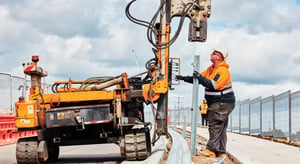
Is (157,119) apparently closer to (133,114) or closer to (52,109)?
(133,114)

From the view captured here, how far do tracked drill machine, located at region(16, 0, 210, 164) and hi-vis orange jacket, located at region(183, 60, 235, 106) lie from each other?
0.78 meters

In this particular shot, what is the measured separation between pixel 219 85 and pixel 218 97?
235mm

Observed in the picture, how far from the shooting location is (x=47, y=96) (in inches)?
372

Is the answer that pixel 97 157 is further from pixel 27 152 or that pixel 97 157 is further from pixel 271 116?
→ pixel 271 116

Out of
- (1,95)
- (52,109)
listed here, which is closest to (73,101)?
(52,109)

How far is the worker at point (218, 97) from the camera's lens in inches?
323

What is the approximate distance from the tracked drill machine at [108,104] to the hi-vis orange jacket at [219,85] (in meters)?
0.78

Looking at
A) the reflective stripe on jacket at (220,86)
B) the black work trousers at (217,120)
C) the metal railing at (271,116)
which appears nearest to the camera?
the reflective stripe on jacket at (220,86)

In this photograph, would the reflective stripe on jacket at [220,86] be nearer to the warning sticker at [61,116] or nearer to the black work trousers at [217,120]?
the black work trousers at [217,120]

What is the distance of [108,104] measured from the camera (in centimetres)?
919

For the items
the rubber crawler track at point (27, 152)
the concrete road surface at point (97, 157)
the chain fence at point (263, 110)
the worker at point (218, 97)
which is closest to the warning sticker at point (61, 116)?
the rubber crawler track at point (27, 152)

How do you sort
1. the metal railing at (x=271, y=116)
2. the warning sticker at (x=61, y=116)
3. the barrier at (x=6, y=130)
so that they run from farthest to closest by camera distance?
the barrier at (x=6, y=130) < the metal railing at (x=271, y=116) < the warning sticker at (x=61, y=116)

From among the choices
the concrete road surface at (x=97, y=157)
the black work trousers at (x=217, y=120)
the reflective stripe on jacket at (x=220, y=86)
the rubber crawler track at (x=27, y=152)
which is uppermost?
the reflective stripe on jacket at (x=220, y=86)

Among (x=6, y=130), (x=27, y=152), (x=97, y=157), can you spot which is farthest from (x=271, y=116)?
(x=27, y=152)
